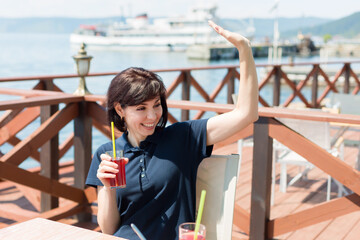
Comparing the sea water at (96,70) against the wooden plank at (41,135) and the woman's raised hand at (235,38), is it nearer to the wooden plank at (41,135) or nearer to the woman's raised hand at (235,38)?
the wooden plank at (41,135)

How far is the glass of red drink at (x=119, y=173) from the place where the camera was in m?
1.43

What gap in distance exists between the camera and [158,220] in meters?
1.58

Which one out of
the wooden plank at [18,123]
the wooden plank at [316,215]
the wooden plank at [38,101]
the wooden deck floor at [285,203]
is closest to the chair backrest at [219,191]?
the wooden plank at [316,215]

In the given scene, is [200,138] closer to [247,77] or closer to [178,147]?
[178,147]

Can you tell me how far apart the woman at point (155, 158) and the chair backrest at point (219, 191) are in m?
0.05

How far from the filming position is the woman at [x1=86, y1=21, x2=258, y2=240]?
1556 mm

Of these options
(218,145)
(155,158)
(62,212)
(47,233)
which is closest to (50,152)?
(62,212)

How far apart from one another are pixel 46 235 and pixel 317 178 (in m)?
3.07

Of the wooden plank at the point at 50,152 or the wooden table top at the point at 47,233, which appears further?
the wooden plank at the point at 50,152

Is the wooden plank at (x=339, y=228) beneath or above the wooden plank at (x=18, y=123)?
beneath

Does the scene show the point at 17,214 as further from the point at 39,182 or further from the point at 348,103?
the point at 348,103

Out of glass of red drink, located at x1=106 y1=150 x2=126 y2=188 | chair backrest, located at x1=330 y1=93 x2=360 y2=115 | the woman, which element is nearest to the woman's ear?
the woman

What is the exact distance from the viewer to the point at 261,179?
2.45m

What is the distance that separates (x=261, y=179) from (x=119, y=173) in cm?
118
